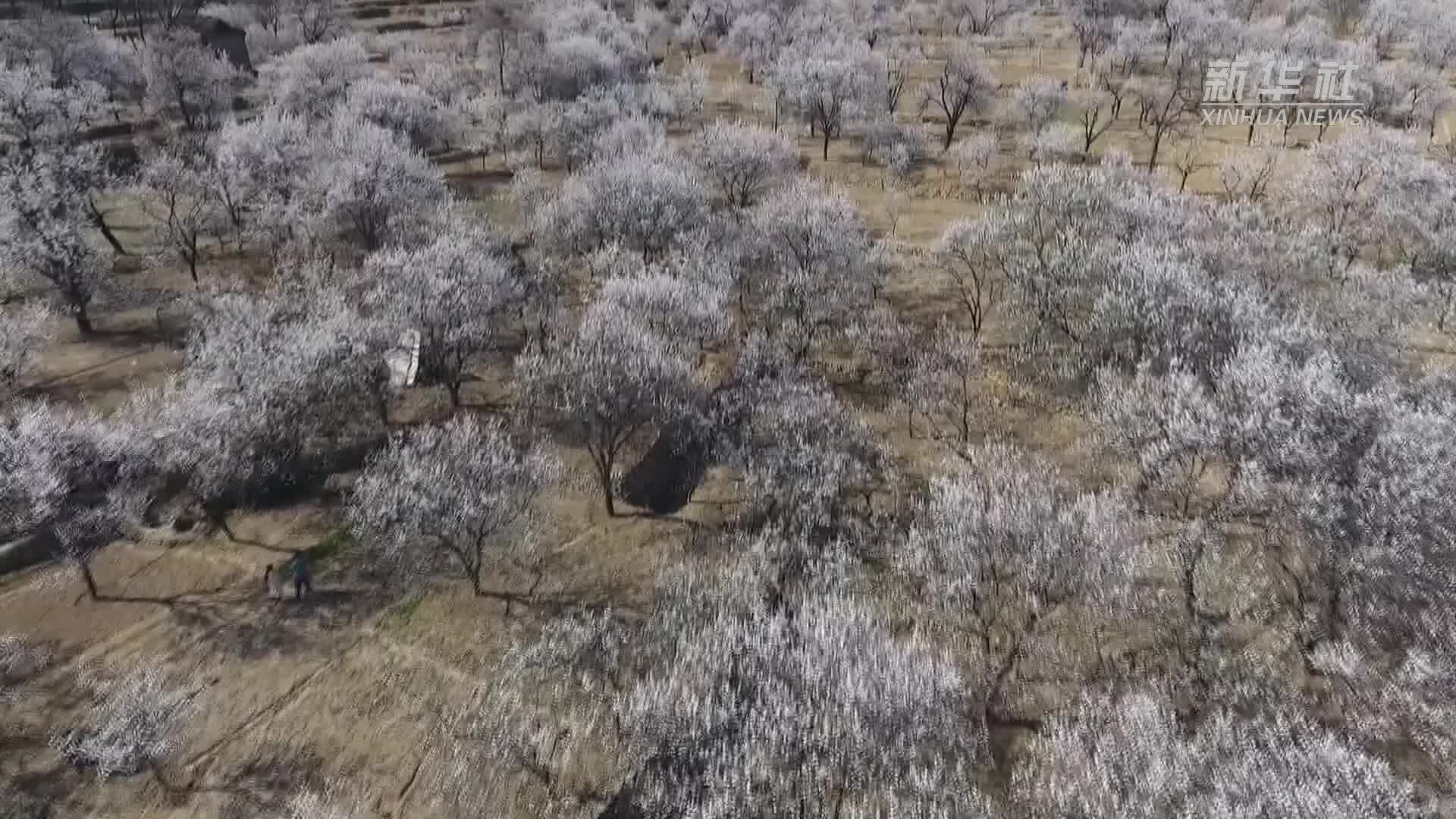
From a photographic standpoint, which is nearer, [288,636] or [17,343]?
[288,636]

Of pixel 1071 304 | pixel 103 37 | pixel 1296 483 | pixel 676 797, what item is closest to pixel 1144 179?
pixel 1071 304

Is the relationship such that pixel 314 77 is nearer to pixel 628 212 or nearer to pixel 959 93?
pixel 628 212

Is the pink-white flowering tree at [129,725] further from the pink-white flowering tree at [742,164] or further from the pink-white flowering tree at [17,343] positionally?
the pink-white flowering tree at [742,164]

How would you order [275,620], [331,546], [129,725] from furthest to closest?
[331,546], [275,620], [129,725]

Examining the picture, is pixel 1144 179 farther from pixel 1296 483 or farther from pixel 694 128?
pixel 694 128

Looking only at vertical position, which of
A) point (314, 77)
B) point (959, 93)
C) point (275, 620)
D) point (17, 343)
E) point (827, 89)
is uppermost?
point (314, 77)

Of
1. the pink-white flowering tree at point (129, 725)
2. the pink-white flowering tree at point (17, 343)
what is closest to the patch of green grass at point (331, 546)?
the pink-white flowering tree at point (129, 725)

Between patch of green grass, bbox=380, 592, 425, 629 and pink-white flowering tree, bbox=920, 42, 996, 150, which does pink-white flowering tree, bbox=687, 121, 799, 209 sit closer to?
pink-white flowering tree, bbox=920, 42, 996, 150

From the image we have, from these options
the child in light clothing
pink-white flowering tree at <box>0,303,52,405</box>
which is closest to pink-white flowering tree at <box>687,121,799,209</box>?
the child in light clothing

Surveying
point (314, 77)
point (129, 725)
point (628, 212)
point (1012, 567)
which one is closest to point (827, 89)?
point (628, 212)
